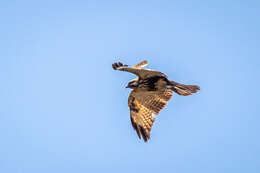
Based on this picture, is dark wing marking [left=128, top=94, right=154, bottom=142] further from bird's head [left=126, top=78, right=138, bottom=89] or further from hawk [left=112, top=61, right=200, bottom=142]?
bird's head [left=126, top=78, right=138, bottom=89]

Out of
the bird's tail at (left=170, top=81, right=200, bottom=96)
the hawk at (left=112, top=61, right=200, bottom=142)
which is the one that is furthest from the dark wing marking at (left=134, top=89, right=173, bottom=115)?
the bird's tail at (left=170, top=81, right=200, bottom=96)

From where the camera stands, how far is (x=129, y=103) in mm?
10492

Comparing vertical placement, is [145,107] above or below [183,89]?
above

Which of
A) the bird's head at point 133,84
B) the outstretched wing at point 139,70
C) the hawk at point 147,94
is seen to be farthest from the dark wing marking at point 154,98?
the outstretched wing at point 139,70

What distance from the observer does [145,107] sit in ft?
34.0

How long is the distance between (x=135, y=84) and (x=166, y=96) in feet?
2.71

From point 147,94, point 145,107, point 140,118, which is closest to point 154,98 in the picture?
point 147,94

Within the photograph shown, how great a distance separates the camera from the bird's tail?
31.5 feet

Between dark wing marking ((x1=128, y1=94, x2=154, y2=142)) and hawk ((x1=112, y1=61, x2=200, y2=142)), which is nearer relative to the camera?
hawk ((x1=112, y1=61, x2=200, y2=142))

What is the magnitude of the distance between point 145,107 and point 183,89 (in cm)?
121

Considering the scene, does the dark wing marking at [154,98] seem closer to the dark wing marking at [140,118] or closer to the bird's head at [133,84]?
the dark wing marking at [140,118]

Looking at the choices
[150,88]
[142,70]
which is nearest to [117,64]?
[142,70]

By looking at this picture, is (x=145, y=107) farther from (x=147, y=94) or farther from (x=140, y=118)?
(x=147, y=94)

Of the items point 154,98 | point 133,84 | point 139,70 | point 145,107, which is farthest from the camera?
point 145,107
